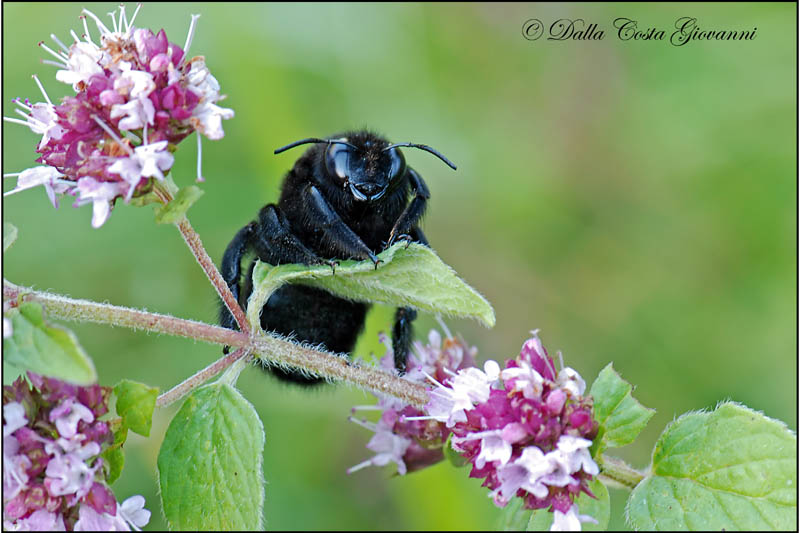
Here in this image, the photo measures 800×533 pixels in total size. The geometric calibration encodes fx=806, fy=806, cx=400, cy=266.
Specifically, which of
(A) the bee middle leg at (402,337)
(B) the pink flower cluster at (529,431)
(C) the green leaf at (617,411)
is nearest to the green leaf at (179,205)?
(B) the pink flower cluster at (529,431)

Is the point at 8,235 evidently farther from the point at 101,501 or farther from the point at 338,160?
the point at 338,160

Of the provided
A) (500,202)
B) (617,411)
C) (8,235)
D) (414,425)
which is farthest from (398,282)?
(500,202)

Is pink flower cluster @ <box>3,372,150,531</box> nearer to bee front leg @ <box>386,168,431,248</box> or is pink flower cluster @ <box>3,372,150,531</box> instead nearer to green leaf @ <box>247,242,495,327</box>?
green leaf @ <box>247,242,495,327</box>

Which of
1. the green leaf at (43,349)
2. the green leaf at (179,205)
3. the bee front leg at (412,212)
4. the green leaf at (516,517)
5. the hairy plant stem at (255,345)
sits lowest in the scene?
the green leaf at (516,517)

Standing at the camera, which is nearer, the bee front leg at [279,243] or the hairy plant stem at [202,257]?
the hairy plant stem at [202,257]

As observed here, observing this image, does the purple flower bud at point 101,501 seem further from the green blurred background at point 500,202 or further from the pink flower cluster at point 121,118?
the green blurred background at point 500,202

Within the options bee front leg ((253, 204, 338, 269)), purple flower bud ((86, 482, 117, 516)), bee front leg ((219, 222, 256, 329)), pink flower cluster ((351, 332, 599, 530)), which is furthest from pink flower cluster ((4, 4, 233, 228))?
pink flower cluster ((351, 332, 599, 530))
